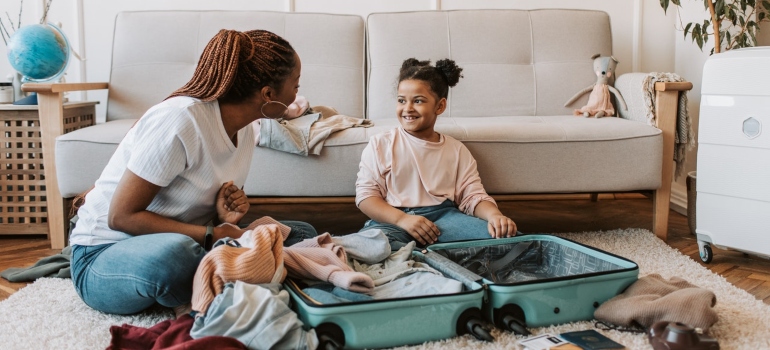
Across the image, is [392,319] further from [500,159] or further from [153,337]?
[500,159]

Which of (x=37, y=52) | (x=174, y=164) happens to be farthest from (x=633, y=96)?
(x=37, y=52)

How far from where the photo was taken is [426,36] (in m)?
2.95

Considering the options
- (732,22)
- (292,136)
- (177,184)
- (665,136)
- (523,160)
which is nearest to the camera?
(177,184)

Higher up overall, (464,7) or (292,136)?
(464,7)

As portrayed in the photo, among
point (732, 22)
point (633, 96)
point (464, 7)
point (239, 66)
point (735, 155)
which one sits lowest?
point (735, 155)

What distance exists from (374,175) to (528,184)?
56 cm

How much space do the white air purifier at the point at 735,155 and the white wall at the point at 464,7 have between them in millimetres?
901

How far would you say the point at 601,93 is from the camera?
2.83 m

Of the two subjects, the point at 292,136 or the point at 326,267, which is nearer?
the point at 326,267

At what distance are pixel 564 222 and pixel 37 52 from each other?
2.02 meters

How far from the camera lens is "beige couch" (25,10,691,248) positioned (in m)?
2.35

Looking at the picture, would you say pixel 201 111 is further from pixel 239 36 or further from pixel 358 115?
pixel 358 115

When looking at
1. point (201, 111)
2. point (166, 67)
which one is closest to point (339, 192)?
point (201, 111)

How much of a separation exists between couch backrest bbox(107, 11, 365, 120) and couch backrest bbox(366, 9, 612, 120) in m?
0.11
